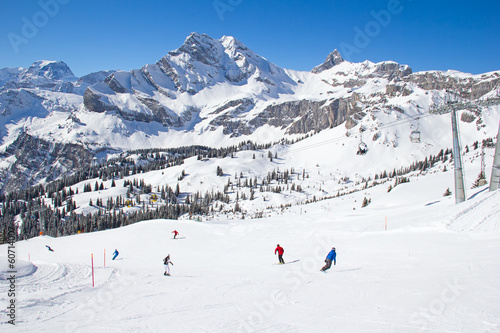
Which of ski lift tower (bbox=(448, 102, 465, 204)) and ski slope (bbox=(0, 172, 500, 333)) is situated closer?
ski slope (bbox=(0, 172, 500, 333))

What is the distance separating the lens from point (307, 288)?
1341cm

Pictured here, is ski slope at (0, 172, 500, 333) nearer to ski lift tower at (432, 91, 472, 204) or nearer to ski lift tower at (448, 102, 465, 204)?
ski lift tower at (448, 102, 465, 204)

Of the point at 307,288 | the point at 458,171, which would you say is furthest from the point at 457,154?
the point at 307,288

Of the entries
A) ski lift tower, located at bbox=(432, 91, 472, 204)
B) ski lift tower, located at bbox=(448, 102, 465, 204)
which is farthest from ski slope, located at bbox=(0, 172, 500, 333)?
ski lift tower, located at bbox=(432, 91, 472, 204)

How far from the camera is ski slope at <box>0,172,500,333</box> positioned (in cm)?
968

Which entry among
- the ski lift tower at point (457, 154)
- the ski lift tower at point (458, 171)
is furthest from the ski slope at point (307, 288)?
the ski lift tower at point (457, 154)

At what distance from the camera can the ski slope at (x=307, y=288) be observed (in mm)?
9680

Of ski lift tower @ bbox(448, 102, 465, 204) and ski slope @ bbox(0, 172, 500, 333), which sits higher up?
ski lift tower @ bbox(448, 102, 465, 204)

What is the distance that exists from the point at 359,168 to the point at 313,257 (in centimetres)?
19137

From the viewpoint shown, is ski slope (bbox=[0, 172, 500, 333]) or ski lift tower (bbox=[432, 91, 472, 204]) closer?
ski slope (bbox=[0, 172, 500, 333])

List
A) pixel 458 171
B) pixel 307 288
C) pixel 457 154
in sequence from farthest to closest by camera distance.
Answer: pixel 457 154
pixel 458 171
pixel 307 288

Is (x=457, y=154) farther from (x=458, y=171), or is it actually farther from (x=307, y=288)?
(x=307, y=288)

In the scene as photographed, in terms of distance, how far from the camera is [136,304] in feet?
41.7

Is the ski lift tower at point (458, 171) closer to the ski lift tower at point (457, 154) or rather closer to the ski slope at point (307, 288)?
the ski lift tower at point (457, 154)
